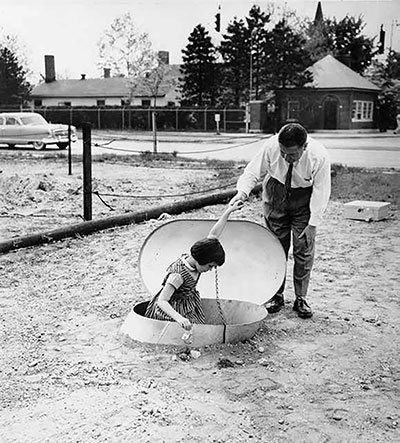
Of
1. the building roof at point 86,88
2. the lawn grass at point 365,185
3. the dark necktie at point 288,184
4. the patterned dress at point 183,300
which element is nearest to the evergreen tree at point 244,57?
the building roof at point 86,88

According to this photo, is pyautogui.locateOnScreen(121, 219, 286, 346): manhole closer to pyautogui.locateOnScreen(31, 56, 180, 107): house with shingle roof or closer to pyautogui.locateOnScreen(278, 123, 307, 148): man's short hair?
pyautogui.locateOnScreen(278, 123, 307, 148): man's short hair

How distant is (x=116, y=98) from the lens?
53062 mm

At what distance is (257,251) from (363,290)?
3.52 ft

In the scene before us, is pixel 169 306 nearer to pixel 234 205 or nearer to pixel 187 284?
pixel 187 284

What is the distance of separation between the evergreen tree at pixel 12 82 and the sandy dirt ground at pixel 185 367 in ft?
102

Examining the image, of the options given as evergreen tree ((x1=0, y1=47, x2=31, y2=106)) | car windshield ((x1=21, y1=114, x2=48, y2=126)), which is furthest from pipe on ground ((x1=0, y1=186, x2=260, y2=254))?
evergreen tree ((x1=0, y1=47, x2=31, y2=106))

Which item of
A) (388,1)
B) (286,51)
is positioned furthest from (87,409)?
(286,51)

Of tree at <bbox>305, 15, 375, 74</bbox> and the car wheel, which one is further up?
tree at <bbox>305, 15, 375, 74</bbox>

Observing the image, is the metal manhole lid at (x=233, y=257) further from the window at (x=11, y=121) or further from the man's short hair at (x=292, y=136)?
the window at (x=11, y=121)

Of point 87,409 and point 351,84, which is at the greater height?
point 351,84

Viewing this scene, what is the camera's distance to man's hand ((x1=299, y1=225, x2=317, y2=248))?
4.32m

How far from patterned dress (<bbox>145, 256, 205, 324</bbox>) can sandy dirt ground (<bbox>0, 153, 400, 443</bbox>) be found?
24 cm

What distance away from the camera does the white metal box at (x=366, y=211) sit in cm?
855

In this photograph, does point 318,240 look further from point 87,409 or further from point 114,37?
point 114,37
